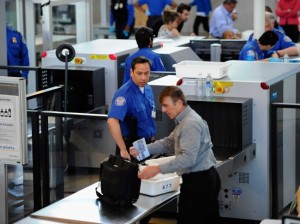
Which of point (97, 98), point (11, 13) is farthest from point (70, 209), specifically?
point (11, 13)

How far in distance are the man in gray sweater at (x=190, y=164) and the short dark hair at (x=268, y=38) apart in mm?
3927

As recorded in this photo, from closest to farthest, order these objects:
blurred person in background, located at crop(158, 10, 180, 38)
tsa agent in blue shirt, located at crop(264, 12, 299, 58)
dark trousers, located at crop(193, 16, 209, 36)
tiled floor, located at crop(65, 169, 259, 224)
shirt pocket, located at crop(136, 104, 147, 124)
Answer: shirt pocket, located at crop(136, 104, 147, 124)
tiled floor, located at crop(65, 169, 259, 224)
tsa agent in blue shirt, located at crop(264, 12, 299, 58)
blurred person in background, located at crop(158, 10, 180, 38)
dark trousers, located at crop(193, 16, 209, 36)

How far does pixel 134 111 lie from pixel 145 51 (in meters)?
2.07

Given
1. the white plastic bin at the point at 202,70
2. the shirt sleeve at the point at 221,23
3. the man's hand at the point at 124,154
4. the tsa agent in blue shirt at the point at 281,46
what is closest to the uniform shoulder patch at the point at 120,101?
the man's hand at the point at 124,154

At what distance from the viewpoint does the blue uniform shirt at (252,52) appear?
10.6 meters

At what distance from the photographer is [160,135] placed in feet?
28.2

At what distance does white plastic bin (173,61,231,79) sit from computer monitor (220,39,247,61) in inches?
147

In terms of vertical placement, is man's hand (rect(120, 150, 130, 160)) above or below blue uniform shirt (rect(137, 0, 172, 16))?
below

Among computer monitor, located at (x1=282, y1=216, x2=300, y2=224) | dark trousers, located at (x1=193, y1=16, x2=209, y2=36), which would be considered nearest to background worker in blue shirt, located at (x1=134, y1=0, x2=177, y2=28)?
dark trousers, located at (x1=193, y1=16, x2=209, y2=36)

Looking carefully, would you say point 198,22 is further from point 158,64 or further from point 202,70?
point 202,70

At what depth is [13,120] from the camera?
706cm

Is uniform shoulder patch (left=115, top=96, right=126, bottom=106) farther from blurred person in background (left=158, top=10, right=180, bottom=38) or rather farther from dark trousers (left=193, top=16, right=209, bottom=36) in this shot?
dark trousers (left=193, top=16, right=209, bottom=36)

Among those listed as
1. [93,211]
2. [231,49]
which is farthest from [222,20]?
[93,211]

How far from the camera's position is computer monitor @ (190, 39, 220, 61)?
40.7 ft
